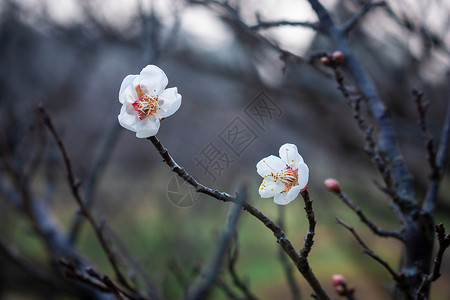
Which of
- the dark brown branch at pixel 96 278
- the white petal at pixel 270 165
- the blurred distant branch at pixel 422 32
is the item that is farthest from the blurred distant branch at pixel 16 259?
the blurred distant branch at pixel 422 32

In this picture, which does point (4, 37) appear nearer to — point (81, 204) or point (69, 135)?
point (69, 135)

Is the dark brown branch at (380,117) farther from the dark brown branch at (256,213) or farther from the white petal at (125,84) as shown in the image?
the white petal at (125,84)

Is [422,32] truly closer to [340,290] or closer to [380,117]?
[380,117]

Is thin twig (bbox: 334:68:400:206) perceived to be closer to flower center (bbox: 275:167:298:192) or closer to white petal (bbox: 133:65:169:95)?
flower center (bbox: 275:167:298:192)

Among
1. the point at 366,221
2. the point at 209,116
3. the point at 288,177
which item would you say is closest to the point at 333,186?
the point at 366,221

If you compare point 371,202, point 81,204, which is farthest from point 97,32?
point 371,202

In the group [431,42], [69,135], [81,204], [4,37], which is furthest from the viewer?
[69,135]
